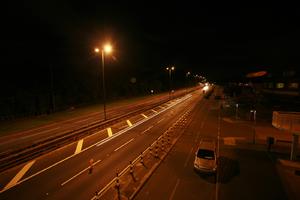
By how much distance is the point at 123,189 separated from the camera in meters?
13.8

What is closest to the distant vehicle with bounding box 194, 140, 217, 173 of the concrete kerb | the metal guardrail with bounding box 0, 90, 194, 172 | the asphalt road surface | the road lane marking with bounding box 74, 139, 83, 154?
the asphalt road surface

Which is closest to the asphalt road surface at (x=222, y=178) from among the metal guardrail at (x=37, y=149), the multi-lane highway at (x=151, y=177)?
the multi-lane highway at (x=151, y=177)

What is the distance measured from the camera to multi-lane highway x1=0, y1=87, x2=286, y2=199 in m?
13.5

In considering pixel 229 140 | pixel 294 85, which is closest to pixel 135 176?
pixel 229 140

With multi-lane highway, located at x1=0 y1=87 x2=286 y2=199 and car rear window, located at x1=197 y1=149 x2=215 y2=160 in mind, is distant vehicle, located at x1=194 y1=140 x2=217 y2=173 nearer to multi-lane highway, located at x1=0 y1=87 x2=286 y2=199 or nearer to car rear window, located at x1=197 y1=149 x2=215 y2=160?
car rear window, located at x1=197 y1=149 x2=215 y2=160

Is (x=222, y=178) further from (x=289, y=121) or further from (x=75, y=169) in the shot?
(x=75, y=169)

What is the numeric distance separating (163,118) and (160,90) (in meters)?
69.0

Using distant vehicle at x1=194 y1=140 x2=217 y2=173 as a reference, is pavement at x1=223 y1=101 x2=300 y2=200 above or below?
below

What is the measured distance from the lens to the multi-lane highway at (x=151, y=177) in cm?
1355

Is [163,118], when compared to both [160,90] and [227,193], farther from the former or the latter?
[160,90]

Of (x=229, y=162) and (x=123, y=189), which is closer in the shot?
(x=123, y=189)

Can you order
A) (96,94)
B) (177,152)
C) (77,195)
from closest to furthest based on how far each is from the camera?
(77,195), (177,152), (96,94)

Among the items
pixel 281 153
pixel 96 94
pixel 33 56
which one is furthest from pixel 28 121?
pixel 281 153

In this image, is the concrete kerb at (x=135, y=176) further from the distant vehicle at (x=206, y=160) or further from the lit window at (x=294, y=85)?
the lit window at (x=294, y=85)
